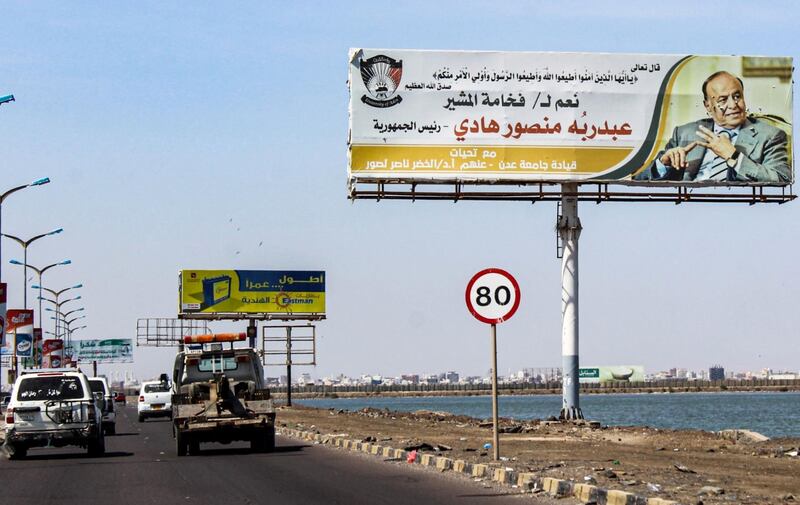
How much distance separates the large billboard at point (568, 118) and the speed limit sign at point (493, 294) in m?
24.2

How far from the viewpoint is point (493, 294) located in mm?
19156

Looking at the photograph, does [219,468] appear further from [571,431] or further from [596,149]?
[596,149]

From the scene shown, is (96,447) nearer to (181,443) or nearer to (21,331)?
(181,443)

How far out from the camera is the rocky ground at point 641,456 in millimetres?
16422

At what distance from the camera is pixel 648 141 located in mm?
44594

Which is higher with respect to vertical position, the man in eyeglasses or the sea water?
the man in eyeglasses

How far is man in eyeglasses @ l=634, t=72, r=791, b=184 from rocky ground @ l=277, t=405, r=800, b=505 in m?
10.4

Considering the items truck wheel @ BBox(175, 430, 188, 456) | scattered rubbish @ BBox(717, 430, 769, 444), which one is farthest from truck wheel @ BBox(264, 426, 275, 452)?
scattered rubbish @ BBox(717, 430, 769, 444)

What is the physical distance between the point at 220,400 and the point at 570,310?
18.4 metres

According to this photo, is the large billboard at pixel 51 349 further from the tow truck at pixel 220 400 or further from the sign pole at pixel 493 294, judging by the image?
the sign pole at pixel 493 294

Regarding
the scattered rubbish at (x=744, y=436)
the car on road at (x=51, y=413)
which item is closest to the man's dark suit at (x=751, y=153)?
the scattered rubbish at (x=744, y=436)

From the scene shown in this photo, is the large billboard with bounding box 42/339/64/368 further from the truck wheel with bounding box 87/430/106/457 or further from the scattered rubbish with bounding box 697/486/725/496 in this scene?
the scattered rubbish with bounding box 697/486/725/496

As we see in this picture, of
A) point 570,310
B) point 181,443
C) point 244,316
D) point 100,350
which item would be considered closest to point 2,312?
point 181,443

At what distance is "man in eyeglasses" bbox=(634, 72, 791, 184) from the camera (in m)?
44.8
